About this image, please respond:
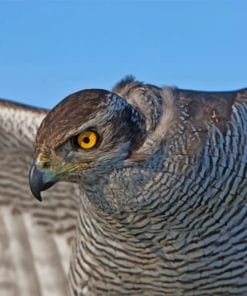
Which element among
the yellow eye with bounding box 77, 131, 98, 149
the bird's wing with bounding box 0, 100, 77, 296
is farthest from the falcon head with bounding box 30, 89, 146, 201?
the bird's wing with bounding box 0, 100, 77, 296

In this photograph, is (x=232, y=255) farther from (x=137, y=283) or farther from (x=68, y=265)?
(x=68, y=265)

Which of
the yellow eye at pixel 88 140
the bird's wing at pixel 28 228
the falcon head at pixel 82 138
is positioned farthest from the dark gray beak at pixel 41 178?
Result: the bird's wing at pixel 28 228

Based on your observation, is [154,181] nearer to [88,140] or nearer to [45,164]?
[88,140]

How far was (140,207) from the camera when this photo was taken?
28.3ft

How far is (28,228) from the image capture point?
11.2 meters

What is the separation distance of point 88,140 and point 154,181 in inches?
23.9

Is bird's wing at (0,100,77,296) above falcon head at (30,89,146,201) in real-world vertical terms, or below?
below

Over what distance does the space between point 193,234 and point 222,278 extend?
508 mm

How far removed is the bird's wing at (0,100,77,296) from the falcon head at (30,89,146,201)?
233 centimetres

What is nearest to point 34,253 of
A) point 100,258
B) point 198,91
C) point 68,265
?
point 68,265

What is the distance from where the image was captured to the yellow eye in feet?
26.4

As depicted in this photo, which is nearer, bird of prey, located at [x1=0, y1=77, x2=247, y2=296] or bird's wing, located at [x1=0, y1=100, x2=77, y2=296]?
bird of prey, located at [x1=0, y1=77, x2=247, y2=296]

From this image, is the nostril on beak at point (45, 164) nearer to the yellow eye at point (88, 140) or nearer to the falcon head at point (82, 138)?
the falcon head at point (82, 138)

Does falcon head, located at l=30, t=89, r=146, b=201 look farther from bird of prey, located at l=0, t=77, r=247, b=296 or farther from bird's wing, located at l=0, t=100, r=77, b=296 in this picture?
bird's wing, located at l=0, t=100, r=77, b=296
